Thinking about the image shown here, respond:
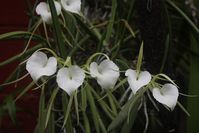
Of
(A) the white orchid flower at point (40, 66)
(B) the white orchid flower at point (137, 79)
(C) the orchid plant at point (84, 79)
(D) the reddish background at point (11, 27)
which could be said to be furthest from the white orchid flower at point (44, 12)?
(D) the reddish background at point (11, 27)

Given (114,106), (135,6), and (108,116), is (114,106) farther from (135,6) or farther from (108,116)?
(135,6)

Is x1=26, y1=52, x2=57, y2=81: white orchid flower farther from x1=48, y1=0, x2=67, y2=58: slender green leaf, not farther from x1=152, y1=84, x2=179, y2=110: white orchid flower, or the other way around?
x1=152, y1=84, x2=179, y2=110: white orchid flower

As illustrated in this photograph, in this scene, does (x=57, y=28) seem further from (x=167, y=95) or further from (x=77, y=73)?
(x=167, y=95)

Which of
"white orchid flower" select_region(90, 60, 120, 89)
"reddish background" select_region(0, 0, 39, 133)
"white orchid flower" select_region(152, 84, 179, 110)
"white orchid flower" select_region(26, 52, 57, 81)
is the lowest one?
"reddish background" select_region(0, 0, 39, 133)

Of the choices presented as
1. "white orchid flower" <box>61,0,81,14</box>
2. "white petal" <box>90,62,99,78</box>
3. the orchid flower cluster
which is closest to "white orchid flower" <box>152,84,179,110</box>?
the orchid flower cluster

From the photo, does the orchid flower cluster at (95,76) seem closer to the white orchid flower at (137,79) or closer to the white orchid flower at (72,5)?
the white orchid flower at (137,79)

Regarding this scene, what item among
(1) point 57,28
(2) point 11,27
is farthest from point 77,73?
(2) point 11,27
